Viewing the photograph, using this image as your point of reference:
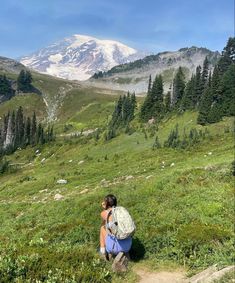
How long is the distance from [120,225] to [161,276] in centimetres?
216

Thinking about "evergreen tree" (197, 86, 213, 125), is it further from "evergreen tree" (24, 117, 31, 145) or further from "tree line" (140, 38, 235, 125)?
"evergreen tree" (24, 117, 31, 145)

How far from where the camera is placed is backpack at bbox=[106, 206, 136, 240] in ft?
44.5

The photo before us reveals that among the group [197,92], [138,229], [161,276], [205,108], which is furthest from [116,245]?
[197,92]

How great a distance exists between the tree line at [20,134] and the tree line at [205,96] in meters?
38.4

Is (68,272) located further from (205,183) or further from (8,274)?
(205,183)

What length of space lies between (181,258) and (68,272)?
5.24 meters

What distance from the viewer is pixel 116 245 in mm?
13758

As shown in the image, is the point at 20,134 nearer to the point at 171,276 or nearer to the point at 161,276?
the point at 161,276

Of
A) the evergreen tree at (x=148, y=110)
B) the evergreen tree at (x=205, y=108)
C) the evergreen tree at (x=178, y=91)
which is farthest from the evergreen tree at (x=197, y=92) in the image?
the evergreen tree at (x=148, y=110)

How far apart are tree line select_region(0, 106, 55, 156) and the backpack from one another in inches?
4589

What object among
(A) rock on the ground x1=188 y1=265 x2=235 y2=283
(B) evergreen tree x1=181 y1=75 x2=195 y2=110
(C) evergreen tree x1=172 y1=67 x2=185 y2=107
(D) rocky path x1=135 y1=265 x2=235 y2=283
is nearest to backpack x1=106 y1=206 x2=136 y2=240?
(D) rocky path x1=135 y1=265 x2=235 y2=283

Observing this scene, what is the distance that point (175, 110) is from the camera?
3804 inches

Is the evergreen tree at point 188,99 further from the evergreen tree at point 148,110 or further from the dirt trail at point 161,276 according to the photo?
the dirt trail at point 161,276

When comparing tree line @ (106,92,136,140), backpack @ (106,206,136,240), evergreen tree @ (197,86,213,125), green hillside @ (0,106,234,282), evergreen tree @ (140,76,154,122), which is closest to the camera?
green hillside @ (0,106,234,282)
